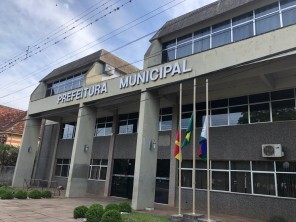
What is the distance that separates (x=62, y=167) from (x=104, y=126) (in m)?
6.22

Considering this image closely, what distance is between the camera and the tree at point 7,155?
27.7 m

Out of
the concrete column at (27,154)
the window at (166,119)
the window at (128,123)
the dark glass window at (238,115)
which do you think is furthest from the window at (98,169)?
the dark glass window at (238,115)

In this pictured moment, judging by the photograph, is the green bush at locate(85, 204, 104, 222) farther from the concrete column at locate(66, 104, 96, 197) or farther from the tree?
the tree

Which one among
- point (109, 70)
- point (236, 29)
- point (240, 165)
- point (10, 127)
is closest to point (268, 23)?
point (236, 29)

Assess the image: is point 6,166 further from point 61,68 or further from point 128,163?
point 128,163

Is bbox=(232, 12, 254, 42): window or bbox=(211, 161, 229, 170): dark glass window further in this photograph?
bbox=(211, 161, 229, 170): dark glass window

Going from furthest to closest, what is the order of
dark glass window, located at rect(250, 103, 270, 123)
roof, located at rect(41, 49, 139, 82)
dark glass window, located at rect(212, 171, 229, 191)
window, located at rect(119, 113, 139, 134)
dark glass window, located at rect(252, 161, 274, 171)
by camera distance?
roof, located at rect(41, 49, 139, 82) → window, located at rect(119, 113, 139, 134) → dark glass window, located at rect(212, 171, 229, 191) → dark glass window, located at rect(250, 103, 270, 123) → dark glass window, located at rect(252, 161, 274, 171)

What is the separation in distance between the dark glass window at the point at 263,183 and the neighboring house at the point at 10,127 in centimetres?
2611

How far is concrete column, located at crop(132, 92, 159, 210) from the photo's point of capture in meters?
14.7

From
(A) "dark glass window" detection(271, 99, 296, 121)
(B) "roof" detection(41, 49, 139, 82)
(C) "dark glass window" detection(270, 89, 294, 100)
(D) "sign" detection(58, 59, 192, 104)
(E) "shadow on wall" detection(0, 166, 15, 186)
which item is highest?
(B) "roof" detection(41, 49, 139, 82)

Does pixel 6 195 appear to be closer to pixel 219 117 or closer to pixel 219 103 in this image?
pixel 219 117

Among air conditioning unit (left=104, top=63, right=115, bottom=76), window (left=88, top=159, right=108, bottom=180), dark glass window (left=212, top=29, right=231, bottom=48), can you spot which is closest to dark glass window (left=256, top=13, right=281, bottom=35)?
dark glass window (left=212, top=29, right=231, bottom=48)

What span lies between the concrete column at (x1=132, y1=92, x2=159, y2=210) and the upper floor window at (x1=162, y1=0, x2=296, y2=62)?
12.4ft

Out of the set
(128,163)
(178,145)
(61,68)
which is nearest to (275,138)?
(178,145)
